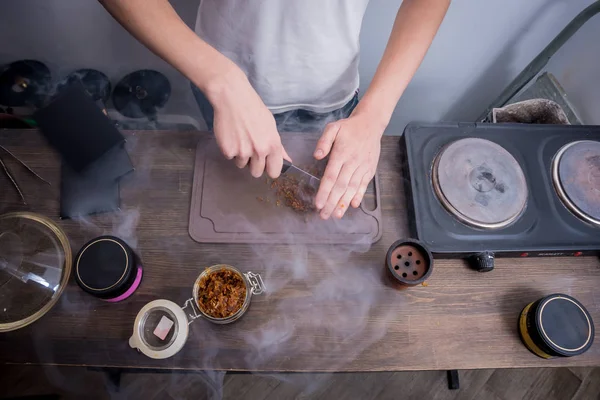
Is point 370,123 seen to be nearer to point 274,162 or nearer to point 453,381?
point 274,162

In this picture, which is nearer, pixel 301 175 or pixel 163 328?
pixel 163 328

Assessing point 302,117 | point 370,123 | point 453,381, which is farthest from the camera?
point 453,381

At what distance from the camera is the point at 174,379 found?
73.6 inches

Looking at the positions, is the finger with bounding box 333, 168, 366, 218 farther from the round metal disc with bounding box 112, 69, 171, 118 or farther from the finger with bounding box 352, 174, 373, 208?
the round metal disc with bounding box 112, 69, 171, 118

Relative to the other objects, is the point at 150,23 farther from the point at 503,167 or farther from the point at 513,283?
the point at 513,283

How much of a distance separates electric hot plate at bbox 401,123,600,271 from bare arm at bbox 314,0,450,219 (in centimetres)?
13

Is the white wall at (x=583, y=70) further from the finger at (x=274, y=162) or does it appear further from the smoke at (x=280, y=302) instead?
the finger at (x=274, y=162)

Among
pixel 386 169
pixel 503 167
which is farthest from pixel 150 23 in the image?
pixel 503 167

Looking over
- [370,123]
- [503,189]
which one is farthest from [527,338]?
[370,123]

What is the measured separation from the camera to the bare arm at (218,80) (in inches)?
34.2

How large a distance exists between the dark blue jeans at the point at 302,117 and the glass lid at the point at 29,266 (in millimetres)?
588

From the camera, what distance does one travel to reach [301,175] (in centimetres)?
105

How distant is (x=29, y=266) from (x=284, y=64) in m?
0.84

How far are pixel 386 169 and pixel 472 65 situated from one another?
977mm
